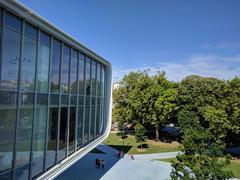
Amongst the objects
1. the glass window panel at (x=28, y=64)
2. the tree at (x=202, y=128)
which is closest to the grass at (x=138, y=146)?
the tree at (x=202, y=128)

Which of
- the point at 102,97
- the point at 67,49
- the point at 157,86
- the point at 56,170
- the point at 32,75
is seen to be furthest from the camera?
the point at 157,86

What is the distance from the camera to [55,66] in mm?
12859

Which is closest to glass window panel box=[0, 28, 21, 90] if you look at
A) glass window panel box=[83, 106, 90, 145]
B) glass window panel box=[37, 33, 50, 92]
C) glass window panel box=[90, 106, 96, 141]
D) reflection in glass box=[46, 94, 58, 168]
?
glass window panel box=[37, 33, 50, 92]

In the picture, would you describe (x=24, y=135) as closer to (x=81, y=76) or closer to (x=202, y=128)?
(x=81, y=76)

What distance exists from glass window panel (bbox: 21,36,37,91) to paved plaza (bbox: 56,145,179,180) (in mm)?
14352

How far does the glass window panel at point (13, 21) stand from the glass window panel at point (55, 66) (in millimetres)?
3007

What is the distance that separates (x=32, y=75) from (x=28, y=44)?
4.08 feet

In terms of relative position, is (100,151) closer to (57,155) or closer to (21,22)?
(57,155)

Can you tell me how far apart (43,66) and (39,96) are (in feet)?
4.35

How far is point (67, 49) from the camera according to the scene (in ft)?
47.4

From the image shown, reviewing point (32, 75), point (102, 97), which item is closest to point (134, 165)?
point (102, 97)

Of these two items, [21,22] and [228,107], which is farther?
[228,107]

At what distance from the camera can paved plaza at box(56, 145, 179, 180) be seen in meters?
23.8

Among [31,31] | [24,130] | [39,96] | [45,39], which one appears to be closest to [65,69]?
[45,39]
